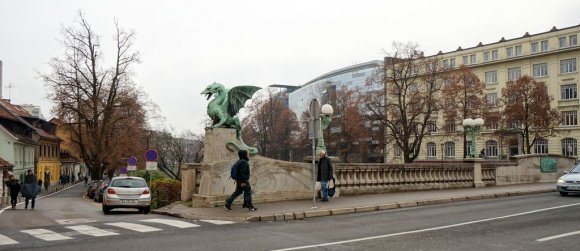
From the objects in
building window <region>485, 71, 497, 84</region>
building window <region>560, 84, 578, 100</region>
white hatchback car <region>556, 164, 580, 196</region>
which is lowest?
white hatchback car <region>556, 164, 580, 196</region>

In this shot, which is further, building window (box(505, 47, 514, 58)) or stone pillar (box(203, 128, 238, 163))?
building window (box(505, 47, 514, 58))

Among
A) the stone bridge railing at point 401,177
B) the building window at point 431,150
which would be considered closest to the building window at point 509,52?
→ the building window at point 431,150

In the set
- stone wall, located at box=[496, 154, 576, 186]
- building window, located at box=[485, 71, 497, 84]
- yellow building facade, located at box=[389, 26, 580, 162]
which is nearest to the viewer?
stone wall, located at box=[496, 154, 576, 186]

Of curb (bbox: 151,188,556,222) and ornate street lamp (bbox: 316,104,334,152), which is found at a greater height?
ornate street lamp (bbox: 316,104,334,152)

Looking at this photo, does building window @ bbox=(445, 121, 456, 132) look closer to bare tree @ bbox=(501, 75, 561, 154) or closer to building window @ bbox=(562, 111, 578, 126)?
bare tree @ bbox=(501, 75, 561, 154)

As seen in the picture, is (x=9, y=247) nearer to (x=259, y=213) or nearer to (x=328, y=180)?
(x=259, y=213)

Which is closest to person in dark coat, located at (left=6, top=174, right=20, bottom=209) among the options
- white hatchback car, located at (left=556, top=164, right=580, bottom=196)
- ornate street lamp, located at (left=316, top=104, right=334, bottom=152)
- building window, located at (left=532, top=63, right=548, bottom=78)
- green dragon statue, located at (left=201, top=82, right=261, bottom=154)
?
green dragon statue, located at (left=201, top=82, right=261, bottom=154)

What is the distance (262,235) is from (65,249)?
3386mm

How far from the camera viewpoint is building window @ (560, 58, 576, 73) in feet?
221

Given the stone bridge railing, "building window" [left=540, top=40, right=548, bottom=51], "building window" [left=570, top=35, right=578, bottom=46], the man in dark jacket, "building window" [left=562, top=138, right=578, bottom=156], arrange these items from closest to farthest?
the man in dark jacket → the stone bridge railing → "building window" [left=562, top=138, right=578, bottom=156] → "building window" [left=570, top=35, right=578, bottom=46] → "building window" [left=540, top=40, right=548, bottom=51]

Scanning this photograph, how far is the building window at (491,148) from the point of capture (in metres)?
72.8

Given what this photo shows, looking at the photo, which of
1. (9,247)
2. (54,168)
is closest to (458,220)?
(9,247)

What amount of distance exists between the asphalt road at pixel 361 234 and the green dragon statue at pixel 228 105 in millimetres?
4632

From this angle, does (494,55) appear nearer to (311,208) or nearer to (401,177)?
(401,177)
